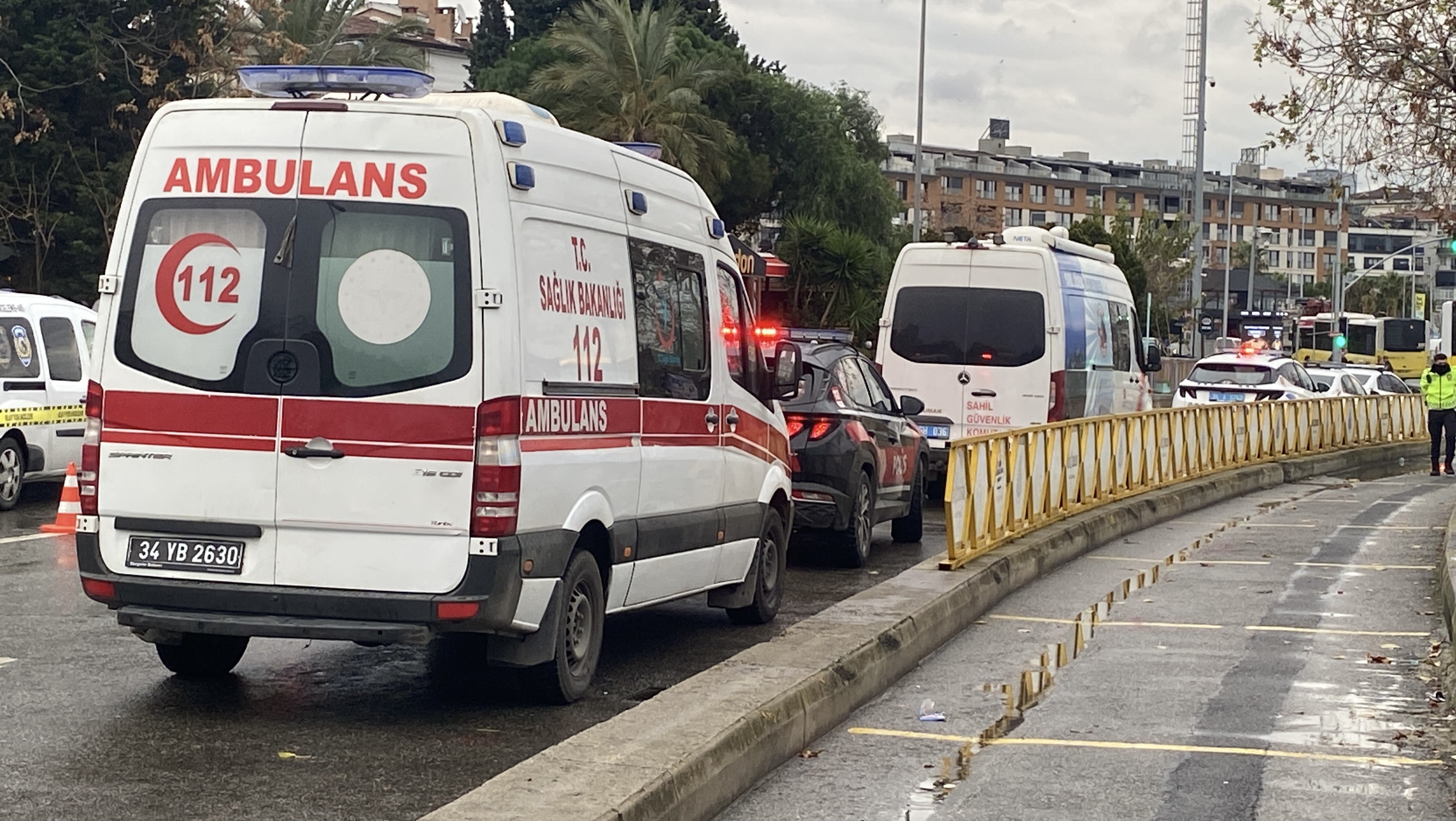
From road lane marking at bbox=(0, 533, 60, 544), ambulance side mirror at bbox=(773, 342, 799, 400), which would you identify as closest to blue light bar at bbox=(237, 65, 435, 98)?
ambulance side mirror at bbox=(773, 342, 799, 400)

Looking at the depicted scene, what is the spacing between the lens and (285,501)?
7.09 meters

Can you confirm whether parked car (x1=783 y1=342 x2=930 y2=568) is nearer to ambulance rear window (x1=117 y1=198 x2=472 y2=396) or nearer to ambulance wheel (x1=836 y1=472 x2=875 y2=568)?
ambulance wheel (x1=836 y1=472 x2=875 y2=568)

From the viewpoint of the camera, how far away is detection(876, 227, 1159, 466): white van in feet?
60.1

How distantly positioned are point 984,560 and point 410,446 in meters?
6.20

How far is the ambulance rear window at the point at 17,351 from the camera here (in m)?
16.1

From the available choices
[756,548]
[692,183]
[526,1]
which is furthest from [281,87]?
[526,1]

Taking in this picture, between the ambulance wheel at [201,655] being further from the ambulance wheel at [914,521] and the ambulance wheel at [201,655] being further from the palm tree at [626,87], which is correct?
the palm tree at [626,87]

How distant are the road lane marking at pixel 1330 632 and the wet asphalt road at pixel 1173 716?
0.07ft

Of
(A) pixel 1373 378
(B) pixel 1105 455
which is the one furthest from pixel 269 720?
(A) pixel 1373 378

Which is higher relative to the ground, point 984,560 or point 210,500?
point 210,500

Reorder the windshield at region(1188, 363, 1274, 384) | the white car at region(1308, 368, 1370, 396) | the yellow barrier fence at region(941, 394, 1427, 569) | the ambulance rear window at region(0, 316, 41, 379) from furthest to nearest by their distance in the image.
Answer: the white car at region(1308, 368, 1370, 396) → the windshield at region(1188, 363, 1274, 384) → the ambulance rear window at region(0, 316, 41, 379) → the yellow barrier fence at region(941, 394, 1427, 569)

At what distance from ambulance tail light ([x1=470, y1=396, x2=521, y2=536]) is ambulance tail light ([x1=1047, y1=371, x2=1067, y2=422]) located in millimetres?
11885

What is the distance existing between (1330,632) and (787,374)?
373cm

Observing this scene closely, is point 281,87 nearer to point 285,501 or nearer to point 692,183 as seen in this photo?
point 285,501
